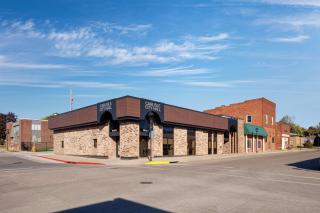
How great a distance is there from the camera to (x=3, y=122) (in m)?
→ 106

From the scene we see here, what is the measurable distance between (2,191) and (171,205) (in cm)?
722

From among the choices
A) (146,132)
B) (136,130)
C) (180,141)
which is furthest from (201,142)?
(136,130)

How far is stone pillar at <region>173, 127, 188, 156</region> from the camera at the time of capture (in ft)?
132

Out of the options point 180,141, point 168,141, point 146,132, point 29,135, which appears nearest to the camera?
point 146,132

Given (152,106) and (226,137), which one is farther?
(226,137)

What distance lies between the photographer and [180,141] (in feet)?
136

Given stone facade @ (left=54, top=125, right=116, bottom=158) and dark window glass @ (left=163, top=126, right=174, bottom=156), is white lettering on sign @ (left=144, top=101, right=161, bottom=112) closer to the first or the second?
dark window glass @ (left=163, top=126, right=174, bottom=156)

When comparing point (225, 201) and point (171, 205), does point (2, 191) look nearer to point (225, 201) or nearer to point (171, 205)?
point (171, 205)

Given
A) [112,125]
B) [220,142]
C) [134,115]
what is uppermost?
[134,115]

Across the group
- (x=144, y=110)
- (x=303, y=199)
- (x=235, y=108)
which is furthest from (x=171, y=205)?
(x=235, y=108)

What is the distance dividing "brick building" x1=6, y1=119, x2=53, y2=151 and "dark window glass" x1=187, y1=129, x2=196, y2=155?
127ft

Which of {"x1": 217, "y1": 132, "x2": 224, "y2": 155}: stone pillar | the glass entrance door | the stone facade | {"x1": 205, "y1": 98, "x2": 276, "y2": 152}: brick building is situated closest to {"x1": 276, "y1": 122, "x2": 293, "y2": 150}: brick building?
{"x1": 205, "y1": 98, "x2": 276, "y2": 152}: brick building

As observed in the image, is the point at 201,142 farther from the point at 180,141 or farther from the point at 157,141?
the point at 157,141

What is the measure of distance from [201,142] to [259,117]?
2824 centimetres
